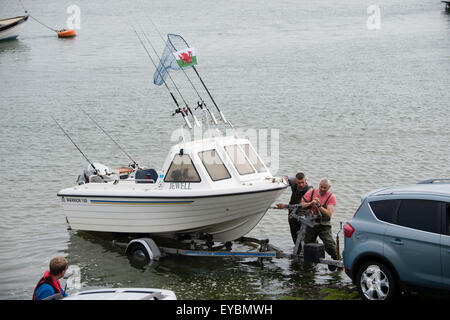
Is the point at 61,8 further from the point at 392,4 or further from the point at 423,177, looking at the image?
the point at 423,177

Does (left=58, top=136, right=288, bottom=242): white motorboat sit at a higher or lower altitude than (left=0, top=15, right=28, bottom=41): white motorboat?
lower

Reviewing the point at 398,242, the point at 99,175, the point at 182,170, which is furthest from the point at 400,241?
the point at 99,175

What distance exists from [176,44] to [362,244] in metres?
7.08

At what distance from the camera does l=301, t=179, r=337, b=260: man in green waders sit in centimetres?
1263

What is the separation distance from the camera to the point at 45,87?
4712cm

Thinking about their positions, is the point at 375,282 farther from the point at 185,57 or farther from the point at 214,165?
the point at 185,57

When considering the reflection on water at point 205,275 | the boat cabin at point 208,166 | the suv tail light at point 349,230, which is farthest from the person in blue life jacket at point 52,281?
the boat cabin at point 208,166

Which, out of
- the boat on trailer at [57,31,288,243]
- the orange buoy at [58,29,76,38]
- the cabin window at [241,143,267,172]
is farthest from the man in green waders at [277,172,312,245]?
the orange buoy at [58,29,76,38]

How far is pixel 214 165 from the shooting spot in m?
14.0

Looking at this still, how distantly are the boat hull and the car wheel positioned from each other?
358 cm

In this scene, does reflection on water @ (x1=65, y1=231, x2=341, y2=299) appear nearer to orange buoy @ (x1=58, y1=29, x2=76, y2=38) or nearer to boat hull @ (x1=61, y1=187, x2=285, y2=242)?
boat hull @ (x1=61, y1=187, x2=285, y2=242)

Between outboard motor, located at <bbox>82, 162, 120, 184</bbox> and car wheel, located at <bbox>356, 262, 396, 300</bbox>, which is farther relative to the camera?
outboard motor, located at <bbox>82, 162, 120, 184</bbox>

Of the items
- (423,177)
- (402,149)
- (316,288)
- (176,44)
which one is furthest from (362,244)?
(402,149)

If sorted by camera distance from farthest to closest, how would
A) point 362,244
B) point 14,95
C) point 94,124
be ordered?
1. point 14,95
2. point 94,124
3. point 362,244
